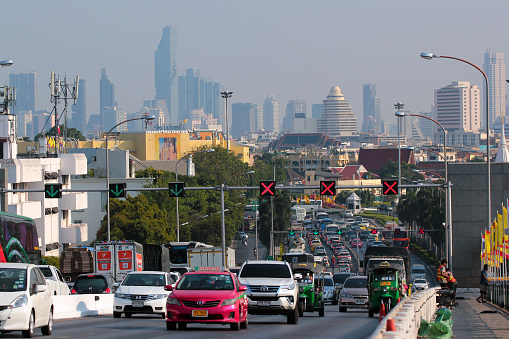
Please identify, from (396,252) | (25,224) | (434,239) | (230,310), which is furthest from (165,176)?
(230,310)

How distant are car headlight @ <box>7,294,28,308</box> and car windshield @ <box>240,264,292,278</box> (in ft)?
29.1

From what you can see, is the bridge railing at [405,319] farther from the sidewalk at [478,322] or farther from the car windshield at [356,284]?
the car windshield at [356,284]

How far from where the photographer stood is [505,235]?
32.3 meters

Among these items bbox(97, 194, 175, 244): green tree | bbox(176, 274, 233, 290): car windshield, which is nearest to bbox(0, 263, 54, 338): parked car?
bbox(176, 274, 233, 290): car windshield

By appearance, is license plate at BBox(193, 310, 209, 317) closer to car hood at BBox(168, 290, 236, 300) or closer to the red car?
the red car

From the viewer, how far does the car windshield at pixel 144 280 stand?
28.9m

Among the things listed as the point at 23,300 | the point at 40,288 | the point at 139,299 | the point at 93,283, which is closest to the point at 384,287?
the point at 139,299

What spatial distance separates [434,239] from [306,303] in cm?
Result: 6790

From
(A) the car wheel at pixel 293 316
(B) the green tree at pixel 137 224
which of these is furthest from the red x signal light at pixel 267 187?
(B) the green tree at pixel 137 224

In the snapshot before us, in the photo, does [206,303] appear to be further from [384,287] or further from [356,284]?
[356,284]

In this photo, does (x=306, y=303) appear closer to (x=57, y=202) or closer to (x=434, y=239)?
(x=57, y=202)

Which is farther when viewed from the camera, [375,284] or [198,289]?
[375,284]

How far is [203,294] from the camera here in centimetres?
2206

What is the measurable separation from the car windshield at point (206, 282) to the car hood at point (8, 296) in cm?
473
